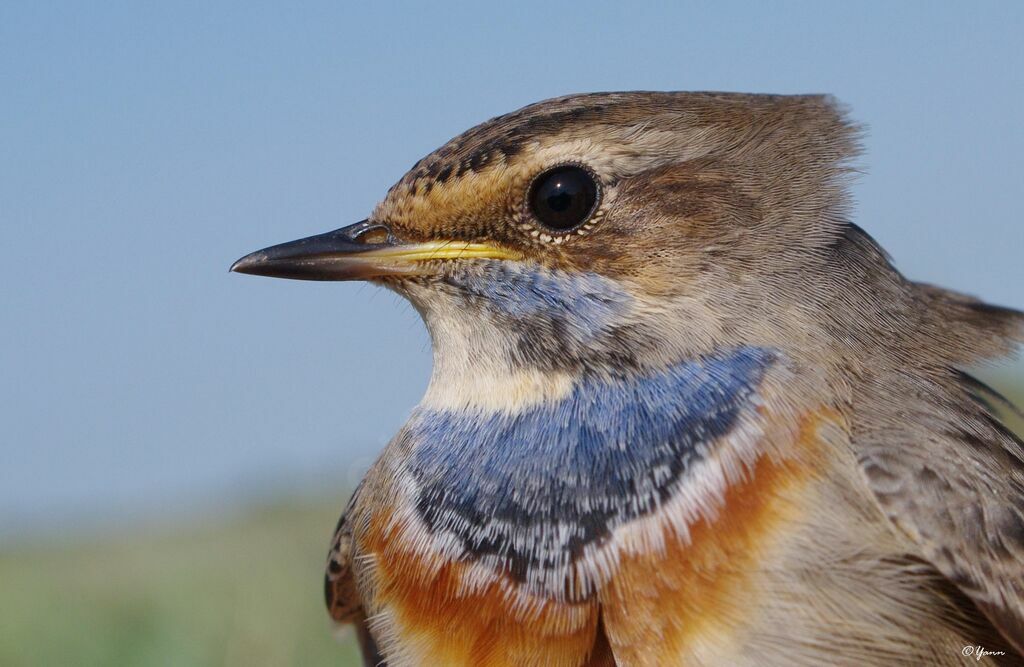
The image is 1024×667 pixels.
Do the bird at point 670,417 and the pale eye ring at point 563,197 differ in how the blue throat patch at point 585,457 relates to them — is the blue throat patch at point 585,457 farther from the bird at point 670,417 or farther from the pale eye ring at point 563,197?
the pale eye ring at point 563,197

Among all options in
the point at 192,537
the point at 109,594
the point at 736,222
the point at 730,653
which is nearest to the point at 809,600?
the point at 730,653

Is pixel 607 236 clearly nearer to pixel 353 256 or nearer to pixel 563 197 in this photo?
pixel 563 197

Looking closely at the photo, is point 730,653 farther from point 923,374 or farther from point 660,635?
point 923,374

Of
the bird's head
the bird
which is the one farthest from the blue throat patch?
the bird's head

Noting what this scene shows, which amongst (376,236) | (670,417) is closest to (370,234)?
(376,236)

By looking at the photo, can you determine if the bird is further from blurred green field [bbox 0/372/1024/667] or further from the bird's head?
blurred green field [bbox 0/372/1024/667]

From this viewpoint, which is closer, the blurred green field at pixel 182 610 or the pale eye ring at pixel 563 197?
the pale eye ring at pixel 563 197
